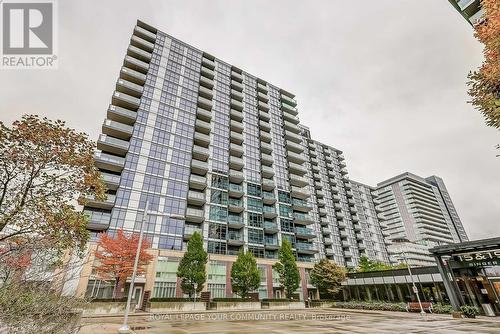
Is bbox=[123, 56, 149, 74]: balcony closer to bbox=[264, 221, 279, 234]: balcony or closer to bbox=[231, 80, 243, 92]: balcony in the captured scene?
bbox=[231, 80, 243, 92]: balcony

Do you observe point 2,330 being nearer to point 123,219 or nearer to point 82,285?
point 82,285

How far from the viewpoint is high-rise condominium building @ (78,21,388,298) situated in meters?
38.9

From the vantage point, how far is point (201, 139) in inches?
2012

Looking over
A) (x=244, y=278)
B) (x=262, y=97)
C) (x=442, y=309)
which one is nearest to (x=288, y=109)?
(x=262, y=97)

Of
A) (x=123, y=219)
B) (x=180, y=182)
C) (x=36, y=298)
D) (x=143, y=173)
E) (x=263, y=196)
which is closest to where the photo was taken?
(x=36, y=298)

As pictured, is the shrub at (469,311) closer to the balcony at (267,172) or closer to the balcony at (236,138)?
the balcony at (267,172)

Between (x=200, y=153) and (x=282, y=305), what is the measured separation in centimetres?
3043

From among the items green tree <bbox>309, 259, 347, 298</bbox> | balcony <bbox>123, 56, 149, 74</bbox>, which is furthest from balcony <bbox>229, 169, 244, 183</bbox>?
balcony <bbox>123, 56, 149, 74</bbox>

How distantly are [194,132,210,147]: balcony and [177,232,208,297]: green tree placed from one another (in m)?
22.7

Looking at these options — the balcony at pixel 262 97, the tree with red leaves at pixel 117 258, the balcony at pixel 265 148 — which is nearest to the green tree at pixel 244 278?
the tree with red leaves at pixel 117 258

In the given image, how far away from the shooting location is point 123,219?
36.8 meters

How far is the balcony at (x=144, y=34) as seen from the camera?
54625mm

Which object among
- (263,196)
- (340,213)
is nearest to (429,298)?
(263,196)

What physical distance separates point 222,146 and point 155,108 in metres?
15.6
